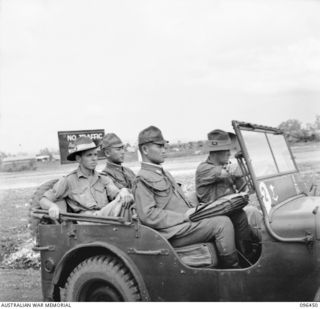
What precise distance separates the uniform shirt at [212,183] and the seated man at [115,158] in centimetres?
114

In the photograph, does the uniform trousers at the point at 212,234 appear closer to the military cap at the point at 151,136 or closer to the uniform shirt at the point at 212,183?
the military cap at the point at 151,136

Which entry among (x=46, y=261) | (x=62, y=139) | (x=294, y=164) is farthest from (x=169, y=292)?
(x=62, y=139)

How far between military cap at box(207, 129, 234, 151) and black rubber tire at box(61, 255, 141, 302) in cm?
134

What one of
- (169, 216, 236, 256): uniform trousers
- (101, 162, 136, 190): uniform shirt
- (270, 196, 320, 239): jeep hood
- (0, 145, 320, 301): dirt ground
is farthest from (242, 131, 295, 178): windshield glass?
(101, 162, 136, 190): uniform shirt

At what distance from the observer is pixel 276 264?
2746 millimetres

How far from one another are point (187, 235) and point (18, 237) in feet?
14.0

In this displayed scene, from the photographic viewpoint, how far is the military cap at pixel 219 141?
395 cm

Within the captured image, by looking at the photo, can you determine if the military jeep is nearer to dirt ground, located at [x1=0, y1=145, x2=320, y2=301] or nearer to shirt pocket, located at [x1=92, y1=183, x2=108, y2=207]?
shirt pocket, located at [x1=92, y1=183, x2=108, y2=207]

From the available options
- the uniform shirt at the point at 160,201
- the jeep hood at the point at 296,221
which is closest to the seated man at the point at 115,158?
the uniform shirt at the point at 160,201

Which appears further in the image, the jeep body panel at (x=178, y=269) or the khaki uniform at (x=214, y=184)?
the khaki uniform at (x=214, y=184)

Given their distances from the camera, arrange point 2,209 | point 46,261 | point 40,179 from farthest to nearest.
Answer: point 40,179
point 2,209
point 46,261

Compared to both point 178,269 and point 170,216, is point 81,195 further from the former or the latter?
point 178,269

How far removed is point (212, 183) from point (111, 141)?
142 centimetres

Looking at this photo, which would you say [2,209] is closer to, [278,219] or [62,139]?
[62,139]
